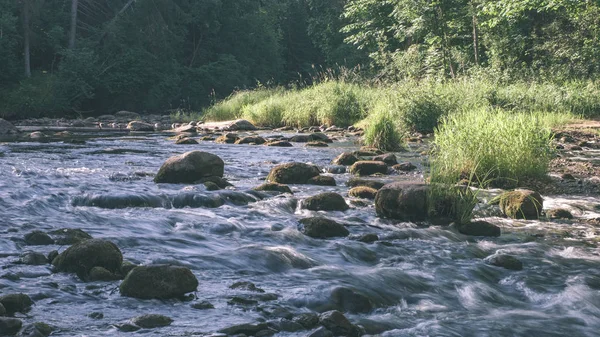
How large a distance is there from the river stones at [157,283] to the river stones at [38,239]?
1473 mm

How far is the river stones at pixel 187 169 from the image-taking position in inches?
361

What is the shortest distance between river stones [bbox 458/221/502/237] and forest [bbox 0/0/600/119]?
14.0 metres

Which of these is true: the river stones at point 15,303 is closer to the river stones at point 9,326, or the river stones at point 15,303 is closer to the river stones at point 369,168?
the river stones at point 9,326

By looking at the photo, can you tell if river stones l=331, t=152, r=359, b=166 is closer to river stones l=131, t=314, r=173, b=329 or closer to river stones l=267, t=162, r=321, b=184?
river stones l=267, t=162, r=321, b=184

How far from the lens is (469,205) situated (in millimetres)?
6664

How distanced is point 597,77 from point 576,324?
72.1ft

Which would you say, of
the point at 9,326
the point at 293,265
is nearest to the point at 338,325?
the point at 293,265

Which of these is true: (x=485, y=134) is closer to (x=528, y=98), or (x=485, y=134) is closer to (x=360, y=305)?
(x=360, y=305)

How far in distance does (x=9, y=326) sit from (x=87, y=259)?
116 cm

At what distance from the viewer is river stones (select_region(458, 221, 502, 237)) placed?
6.25m

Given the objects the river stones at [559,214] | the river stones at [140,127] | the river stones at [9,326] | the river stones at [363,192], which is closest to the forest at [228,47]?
the river stones at [140,127]

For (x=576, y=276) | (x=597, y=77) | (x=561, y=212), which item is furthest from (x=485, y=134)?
(x=597, y=77)

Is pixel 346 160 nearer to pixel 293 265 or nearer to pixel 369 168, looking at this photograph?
Answer: pixel 369 168

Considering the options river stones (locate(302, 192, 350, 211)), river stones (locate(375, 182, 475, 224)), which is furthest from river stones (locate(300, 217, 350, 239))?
river stones (locate(302, 192, 350, 211))
